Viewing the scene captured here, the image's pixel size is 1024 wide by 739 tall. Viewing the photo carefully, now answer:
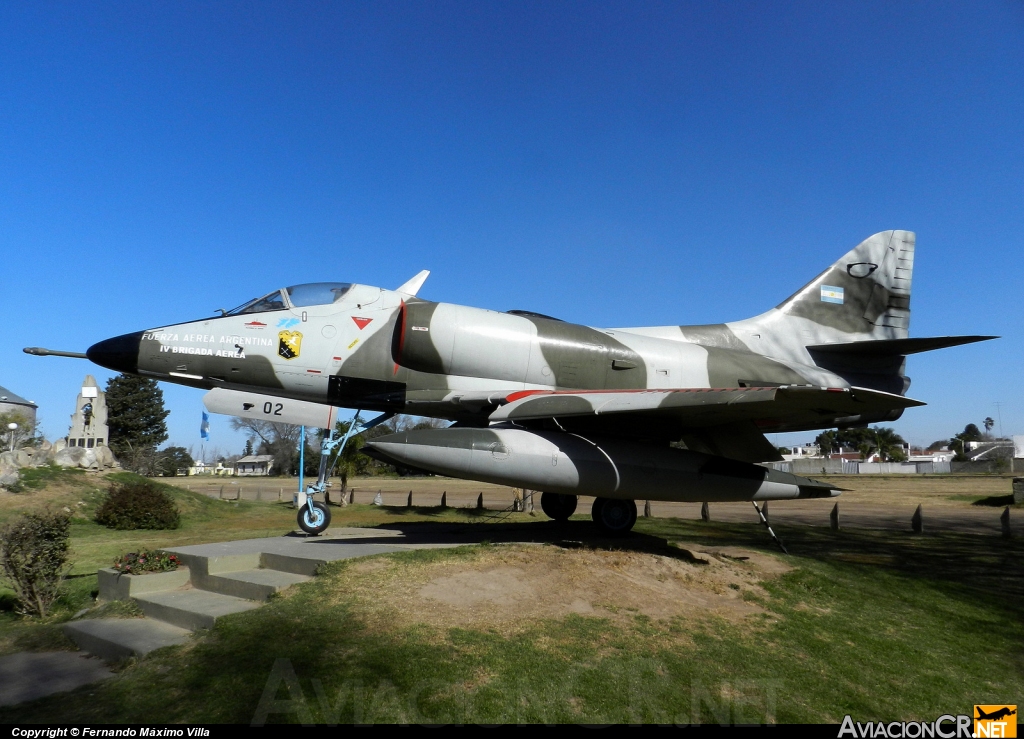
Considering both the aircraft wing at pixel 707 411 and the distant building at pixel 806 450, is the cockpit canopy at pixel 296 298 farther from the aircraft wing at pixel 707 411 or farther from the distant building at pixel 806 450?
the distant building at pixel 806 450

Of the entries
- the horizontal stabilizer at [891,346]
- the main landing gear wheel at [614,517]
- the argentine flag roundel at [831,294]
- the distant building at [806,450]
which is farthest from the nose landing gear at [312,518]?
the distant building at [806,450]

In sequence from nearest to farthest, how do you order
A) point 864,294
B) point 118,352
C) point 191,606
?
point 191,606, point 118,352, point 864,294

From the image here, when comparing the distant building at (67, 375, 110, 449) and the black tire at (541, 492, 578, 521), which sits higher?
the distant building at (67, 375, 110, 449)

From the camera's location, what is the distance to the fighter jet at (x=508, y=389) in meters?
8.68

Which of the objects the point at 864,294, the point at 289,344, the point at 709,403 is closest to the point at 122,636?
the point at 289,344

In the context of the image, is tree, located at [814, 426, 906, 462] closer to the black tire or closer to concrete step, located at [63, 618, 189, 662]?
the black tire

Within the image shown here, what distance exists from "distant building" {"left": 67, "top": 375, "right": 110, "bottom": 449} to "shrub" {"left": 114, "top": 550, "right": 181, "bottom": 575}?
1156 inches

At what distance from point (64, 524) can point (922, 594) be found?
1182 cm

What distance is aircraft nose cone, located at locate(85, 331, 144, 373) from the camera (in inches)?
371

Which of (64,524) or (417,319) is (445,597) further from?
(64,524)

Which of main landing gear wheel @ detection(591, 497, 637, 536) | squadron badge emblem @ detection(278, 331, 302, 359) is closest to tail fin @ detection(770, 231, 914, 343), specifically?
main landing gear wheel @ detection(591, 497, 637, 536)

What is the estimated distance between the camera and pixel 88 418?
3269 cm

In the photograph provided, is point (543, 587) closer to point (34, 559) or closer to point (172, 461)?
point (34, 559)

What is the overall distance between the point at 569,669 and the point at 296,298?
758 cm
